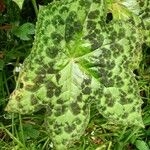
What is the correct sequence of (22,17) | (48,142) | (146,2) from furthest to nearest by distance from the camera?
(22,17)
(48,142)
(146,2)

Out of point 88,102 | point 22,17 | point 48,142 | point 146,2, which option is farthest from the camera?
point 22,17

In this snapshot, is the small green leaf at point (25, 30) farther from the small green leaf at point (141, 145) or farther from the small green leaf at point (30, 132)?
the small green leaf at point (141, 145)

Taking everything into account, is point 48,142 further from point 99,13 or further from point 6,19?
point 99,13

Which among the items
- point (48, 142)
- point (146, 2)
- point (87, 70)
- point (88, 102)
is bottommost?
point (48, 142)

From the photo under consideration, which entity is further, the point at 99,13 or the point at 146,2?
the point at 146,2

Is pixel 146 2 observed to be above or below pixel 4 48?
above

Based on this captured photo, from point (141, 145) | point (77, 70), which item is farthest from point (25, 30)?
point (141, 145)

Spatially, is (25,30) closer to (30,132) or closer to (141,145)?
(30,132)

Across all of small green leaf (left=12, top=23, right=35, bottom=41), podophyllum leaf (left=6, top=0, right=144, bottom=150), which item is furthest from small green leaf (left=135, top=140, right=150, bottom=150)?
small green leaf (left=12, top=23, right=35, bottom=41)

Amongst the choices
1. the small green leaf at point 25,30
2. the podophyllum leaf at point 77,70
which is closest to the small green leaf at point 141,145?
the podophyllum leaf at point 77,70

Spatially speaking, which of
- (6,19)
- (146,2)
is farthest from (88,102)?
(6,19)
